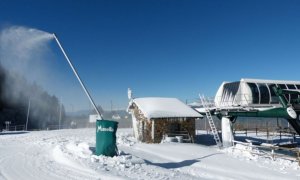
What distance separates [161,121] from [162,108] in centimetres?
219

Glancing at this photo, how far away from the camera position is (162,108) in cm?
3391

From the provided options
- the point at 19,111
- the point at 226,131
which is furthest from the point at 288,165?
the point at 19,111

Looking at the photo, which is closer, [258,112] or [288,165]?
[288,165]

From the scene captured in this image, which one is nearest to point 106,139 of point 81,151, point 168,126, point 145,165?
point 81,151

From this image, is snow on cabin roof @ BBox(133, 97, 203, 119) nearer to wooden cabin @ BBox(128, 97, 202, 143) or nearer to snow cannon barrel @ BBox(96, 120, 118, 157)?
wooden cabin @ BBox(128, 97, 202, 143)

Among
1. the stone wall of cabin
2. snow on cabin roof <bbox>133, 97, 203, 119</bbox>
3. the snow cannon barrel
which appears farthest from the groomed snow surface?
snow on cabin roof <bbox>133, 97, 203, 119</bbox>

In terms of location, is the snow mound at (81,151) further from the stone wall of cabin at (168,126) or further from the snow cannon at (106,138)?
the stone wall of cabin at (168,126)

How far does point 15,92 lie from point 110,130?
7124 cm

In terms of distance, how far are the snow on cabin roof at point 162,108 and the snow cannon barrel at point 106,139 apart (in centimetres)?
1450

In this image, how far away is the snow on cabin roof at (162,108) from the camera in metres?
32.0

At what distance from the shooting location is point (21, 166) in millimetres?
14930

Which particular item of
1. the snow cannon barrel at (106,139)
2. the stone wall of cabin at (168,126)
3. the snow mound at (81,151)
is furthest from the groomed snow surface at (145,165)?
the stone wall of cabin at (168,126)

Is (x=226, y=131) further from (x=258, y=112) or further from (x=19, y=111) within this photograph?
(x=19, y=111)

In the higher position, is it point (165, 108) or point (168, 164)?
point (165, 108)
